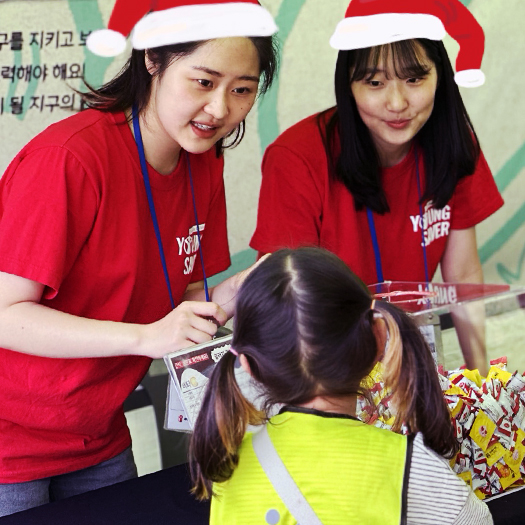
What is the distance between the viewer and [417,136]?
5.09 feet

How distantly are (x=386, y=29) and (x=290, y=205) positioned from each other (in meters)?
0.35

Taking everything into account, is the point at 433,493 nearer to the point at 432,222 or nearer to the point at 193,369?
the point at 193,369

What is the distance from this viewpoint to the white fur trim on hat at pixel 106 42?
154cm

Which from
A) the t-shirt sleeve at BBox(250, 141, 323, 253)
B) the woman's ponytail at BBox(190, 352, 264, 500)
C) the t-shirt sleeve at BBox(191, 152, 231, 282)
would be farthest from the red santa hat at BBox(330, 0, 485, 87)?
the woman's ponytail at BBox(190, 352, 264, 500)

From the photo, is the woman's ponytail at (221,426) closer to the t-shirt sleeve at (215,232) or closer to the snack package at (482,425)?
the snack package at (482,425)

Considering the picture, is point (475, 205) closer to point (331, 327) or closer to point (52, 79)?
point (331, 327)

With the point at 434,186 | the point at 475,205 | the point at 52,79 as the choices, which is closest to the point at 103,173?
the point at 434,186

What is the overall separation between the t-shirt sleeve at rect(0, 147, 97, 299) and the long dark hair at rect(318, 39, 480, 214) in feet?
1.86

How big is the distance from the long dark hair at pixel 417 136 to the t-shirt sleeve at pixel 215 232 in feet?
0.76

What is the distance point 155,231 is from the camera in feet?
3.95

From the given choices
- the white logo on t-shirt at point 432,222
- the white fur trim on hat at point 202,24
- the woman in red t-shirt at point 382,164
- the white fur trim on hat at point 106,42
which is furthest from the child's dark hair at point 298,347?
the white fur trim on hat at point 106,42

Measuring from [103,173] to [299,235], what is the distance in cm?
45

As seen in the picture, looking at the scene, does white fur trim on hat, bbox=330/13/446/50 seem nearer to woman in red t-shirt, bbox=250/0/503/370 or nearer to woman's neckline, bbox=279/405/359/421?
woman in red t-shirt, bbox=250/0/503/370

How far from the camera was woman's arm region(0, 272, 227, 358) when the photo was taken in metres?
1.03
